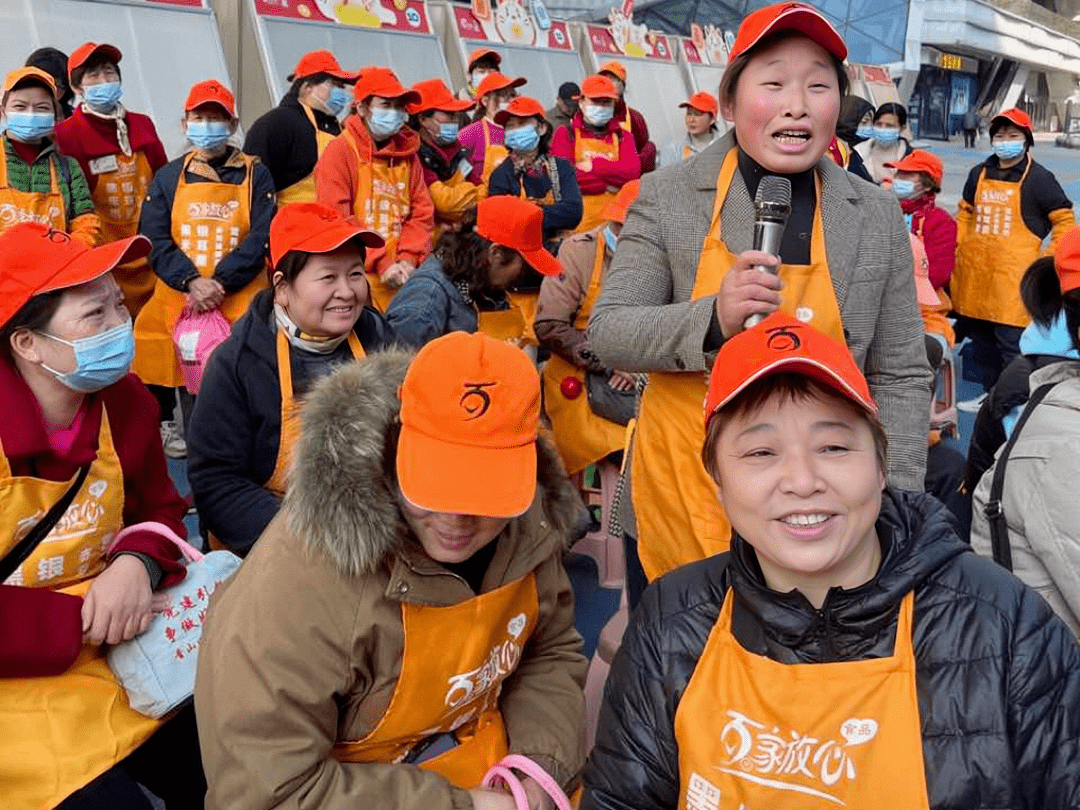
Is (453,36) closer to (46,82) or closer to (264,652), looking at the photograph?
(46,82)

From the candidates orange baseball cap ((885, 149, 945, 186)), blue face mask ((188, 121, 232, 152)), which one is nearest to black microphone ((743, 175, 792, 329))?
blue face mask ((188, 121, 232, 152))

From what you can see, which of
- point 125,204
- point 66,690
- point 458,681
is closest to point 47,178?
point 125,204

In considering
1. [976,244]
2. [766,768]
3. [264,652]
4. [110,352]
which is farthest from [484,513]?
[976,244]

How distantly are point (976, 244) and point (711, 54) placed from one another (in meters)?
12.3

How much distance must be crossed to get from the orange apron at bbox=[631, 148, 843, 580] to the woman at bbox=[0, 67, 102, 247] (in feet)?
12.2

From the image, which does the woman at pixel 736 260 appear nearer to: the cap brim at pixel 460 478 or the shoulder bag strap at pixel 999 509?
the shoulder bag strap at pixel 999 509

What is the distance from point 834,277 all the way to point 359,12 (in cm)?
1146

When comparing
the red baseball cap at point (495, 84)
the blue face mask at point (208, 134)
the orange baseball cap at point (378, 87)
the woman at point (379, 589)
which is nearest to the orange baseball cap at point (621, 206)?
the orange baseball cap at point (378, 87)

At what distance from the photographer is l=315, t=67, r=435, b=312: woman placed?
534 cm

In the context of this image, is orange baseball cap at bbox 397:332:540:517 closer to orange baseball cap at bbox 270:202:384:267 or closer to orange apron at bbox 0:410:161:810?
orange apron at bbox 0:410:161:810

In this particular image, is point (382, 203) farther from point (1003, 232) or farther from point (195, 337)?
point (1003, 232)

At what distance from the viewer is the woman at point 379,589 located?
6.06 ft

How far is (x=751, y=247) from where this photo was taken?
6.97 ft

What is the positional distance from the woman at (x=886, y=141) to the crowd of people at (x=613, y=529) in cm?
629
